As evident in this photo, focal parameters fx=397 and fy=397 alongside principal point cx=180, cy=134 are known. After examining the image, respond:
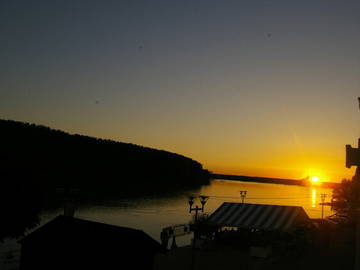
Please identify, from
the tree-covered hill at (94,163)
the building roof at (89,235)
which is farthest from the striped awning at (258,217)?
the tree-covered hill at (94,163)

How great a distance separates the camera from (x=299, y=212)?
84.4 feet

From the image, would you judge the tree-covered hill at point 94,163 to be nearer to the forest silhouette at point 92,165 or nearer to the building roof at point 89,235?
the forest silhouette at point 92,165

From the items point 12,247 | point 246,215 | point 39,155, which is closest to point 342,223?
point 246,215

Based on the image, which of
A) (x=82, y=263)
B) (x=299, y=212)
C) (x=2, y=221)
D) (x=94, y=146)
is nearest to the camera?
(x=82, y=263)

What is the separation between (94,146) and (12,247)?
126 m

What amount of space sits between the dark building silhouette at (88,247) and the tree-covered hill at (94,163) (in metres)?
75.8

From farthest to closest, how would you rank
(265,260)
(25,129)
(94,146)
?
(94,146)
(25,129)
(265,260)

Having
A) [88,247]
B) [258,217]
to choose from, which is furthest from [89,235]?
[258,217]

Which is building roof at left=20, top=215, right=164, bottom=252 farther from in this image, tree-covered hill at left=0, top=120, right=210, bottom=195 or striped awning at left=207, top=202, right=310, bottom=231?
tree-covered hill at left=0, top=120, right=210, bottom=195

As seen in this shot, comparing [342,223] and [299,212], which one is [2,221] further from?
[342,223]

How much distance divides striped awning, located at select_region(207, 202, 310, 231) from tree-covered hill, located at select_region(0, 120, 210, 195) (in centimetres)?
6692

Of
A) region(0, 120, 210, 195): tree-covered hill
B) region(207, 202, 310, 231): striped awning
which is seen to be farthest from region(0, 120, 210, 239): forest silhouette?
region(207, 202, 310, 231): striped awning

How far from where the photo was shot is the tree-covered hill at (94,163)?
111500 mm

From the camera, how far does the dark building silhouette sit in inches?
523
